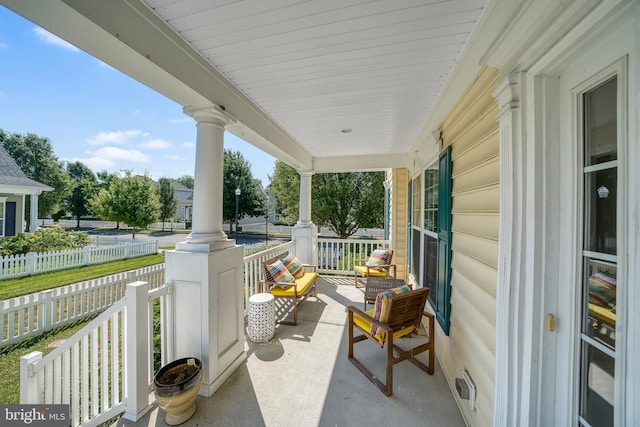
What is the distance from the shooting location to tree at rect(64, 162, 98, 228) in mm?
20953

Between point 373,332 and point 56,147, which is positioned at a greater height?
point 56,147

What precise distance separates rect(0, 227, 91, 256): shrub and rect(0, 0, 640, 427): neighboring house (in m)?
9.04

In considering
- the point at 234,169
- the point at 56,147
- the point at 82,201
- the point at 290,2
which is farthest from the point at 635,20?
the point at 82,201

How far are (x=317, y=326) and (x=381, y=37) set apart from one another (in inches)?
126

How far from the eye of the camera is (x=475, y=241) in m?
1.76

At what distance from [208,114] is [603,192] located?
8.33 feet

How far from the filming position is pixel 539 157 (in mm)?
1081

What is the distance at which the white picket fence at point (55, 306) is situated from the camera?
10.4 feet

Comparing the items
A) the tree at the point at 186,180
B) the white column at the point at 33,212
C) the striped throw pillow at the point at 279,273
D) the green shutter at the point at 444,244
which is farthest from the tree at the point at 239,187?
the tree at the point at 186,180

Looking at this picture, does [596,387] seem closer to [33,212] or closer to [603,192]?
[603,192]

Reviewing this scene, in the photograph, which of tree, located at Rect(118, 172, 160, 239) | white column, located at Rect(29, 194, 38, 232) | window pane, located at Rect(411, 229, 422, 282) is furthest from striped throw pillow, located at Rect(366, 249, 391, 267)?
white column, located at Rect(29, 194, 38, 232)

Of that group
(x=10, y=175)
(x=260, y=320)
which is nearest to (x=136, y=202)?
(x=10, y=175)

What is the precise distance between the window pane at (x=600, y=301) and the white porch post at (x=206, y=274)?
233cm

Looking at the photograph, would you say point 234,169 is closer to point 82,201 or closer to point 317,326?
point 317,326
